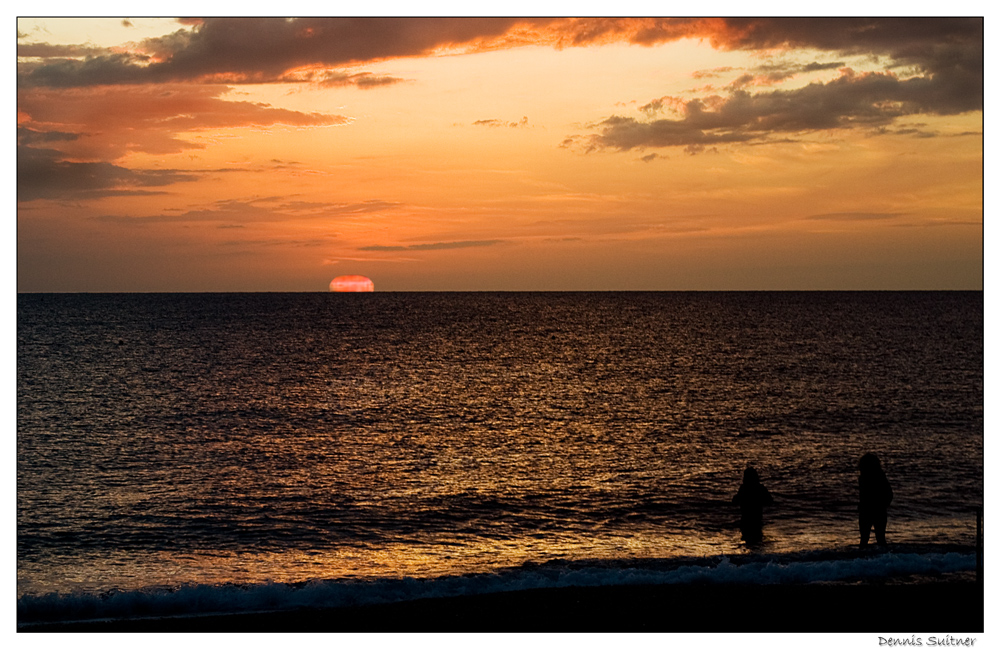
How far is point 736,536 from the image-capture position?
1925 cm

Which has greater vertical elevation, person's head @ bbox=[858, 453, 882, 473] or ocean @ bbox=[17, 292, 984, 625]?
person's head @ bbox=[858, 453, 882, 473]

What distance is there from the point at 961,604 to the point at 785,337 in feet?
294

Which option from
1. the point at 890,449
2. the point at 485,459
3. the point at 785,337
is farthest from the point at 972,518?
the point at 785,337

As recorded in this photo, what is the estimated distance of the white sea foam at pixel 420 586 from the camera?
14328 mm

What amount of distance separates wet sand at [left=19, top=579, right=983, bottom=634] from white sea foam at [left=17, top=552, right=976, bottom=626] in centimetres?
61

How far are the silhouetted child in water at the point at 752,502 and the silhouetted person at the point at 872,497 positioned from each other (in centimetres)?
192

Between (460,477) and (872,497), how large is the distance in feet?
43.2

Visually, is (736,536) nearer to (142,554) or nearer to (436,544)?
(436,544)

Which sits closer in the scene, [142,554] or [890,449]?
[142,554]

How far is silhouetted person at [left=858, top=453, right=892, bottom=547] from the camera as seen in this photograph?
16359 millimetres

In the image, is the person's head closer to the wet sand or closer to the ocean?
the ocean

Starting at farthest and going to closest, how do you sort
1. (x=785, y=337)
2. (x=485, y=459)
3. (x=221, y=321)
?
(x=221, y=321) → (x=785, y=337) → (x=485, y=459)

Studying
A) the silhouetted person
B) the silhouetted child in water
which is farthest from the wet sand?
the silhouetted child in water

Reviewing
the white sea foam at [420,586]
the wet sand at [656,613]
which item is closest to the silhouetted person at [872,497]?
the white sea foam at [420,586]
